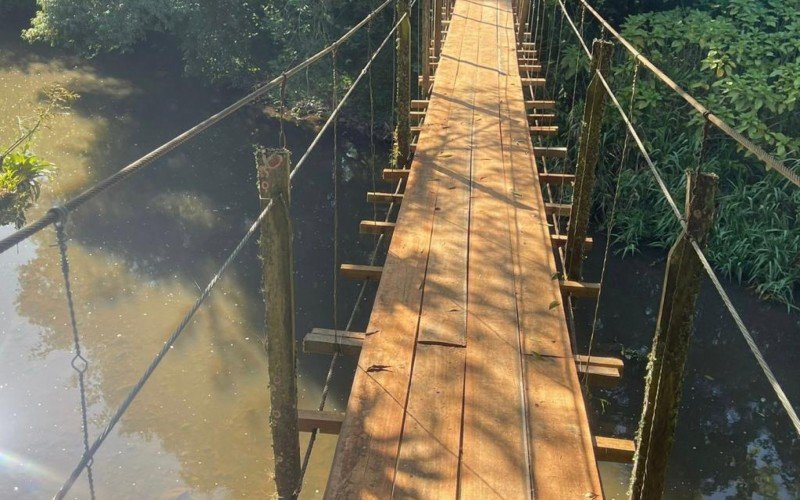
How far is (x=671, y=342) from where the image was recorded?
1.74 meters

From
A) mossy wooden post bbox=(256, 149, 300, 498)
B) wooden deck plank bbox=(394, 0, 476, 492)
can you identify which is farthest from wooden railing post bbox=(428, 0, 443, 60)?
mossy wooden post bbox=(256, 149, 300, 498)

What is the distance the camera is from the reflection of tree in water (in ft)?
18.1

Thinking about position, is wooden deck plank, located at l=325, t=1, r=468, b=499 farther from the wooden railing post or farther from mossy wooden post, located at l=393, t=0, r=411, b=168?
the wooden railing post

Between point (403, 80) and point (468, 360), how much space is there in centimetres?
304

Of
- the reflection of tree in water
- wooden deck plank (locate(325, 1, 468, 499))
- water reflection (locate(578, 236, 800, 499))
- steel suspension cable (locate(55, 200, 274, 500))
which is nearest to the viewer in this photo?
steel suspension cable (locate(55, 200, 274, 500))

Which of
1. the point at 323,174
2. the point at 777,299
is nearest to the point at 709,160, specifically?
the point at 777,299

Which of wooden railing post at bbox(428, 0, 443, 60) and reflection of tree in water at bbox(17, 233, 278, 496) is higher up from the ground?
wooden railing post at bbox(428, 0, 443, 60)

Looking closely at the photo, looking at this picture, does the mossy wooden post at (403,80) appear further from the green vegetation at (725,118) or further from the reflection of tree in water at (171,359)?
the green vegetation at (725,118)

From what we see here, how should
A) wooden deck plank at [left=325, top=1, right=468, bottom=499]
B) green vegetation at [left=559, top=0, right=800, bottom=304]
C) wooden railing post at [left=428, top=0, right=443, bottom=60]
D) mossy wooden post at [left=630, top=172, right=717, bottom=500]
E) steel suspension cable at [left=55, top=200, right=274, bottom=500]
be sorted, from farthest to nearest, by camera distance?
1. green vegetation at [left=559, top=0, right=800, bottom=304]
2. wooden railing post at [left=428, top=0, right=443, bottom=60]
3. wooden deck plank at [left=325, top=1, right=468, bottom=499]
4. mossy wooden post at [left=630, top=172, right=717, bottom=500]
5. steel suspension cable at [left=55, top=200, right=274, bottom=500]

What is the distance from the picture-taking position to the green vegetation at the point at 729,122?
6.97 meters

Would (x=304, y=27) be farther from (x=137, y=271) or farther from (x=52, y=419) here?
(x=52, y=419)

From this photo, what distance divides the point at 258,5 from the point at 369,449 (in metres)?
10.3

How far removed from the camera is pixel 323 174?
10117 mm

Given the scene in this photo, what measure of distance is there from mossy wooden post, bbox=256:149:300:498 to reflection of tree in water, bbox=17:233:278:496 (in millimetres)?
3315
